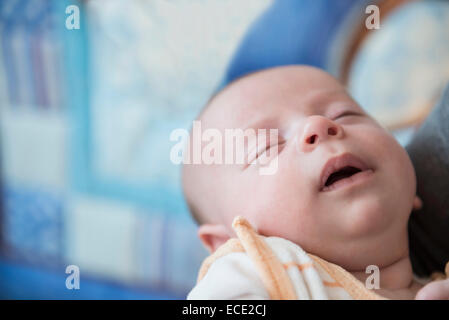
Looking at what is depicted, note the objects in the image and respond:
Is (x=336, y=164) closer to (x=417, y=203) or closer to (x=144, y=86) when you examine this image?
(x=417, y=203)

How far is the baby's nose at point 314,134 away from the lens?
0.65 metres

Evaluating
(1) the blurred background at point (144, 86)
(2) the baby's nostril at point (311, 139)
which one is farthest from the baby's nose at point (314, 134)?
(1) the blurred background at point (144, 86)

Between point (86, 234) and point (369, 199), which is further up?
point (369, 199)

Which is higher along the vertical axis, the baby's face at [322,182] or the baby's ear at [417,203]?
the baby's face at [322,182]

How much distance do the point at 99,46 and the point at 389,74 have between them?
2.19 ft

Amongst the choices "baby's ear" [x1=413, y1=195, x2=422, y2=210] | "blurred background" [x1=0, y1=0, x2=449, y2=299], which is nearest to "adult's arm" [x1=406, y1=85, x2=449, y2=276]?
"baby's ear" [x1=413, y1=195, x2=422, y2=210]

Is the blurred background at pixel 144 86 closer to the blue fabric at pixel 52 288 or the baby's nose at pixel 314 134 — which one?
the blue fabric at pixel 52 288

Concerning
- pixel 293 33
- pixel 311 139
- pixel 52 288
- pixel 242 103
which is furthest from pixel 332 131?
pixel 52 288

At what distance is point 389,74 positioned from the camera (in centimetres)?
119

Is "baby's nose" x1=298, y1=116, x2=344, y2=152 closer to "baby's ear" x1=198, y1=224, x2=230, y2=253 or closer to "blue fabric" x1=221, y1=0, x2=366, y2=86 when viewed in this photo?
"baby's ear" x1=198, y1=224, x2=230, y2=253

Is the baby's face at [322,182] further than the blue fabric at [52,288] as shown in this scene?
No

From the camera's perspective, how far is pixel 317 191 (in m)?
0.63
